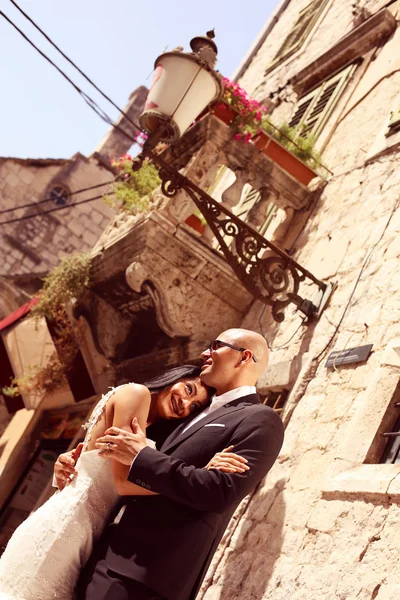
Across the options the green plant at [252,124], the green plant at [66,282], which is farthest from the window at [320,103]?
the green plant at [66,282]

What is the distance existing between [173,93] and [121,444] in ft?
12.8

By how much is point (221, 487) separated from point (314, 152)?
5.47m

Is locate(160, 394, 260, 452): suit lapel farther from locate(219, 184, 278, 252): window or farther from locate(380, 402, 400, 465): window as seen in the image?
locate(219, 184, 278, 252): window

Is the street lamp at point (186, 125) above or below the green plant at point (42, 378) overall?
above

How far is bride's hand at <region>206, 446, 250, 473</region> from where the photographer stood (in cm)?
230

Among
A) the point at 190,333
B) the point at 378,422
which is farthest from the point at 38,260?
the point at 378,422

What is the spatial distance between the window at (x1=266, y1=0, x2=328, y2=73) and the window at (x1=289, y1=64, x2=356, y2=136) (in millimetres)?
2235

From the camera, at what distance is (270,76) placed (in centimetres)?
1111

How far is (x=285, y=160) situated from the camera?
6.95 m

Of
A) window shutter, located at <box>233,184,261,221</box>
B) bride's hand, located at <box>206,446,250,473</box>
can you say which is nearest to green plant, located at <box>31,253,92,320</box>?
window shutter, located at <box>233,184,261,221</box>

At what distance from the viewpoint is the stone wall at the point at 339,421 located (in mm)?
3344

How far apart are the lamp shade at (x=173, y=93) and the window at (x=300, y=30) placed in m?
5.68

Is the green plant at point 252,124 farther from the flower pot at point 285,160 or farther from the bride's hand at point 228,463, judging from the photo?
the bride's hand at point 228,463

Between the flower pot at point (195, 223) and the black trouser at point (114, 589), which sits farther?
the flower pot at point (195, 223)
